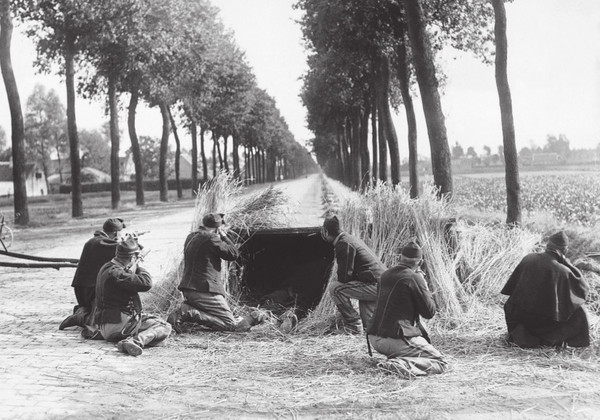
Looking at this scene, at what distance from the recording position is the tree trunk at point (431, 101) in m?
16.0

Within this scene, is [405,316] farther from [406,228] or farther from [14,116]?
[14,116]

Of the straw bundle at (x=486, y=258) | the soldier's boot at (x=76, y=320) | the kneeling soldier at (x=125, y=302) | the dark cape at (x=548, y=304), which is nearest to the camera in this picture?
the dark cape at (x=548, y=304)

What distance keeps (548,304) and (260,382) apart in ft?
11.4

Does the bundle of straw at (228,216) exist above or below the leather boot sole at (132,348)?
above

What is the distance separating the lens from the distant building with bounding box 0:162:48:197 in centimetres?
8676

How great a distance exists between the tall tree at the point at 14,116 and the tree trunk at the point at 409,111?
14816 millimetres

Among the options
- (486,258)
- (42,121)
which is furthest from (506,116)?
(42,121)

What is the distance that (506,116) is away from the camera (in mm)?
14906

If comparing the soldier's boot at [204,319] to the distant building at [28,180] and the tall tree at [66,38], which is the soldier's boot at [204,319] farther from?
the distant building at [28,180]

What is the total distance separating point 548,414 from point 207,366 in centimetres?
346

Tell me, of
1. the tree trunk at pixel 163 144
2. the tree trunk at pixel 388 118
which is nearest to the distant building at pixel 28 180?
the tree trunk at pixel 163 144

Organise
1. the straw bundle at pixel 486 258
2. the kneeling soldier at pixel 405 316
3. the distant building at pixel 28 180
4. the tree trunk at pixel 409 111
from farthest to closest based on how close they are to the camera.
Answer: the distant building at pixel 28 180, the tree trunk at pixel 409 111, the straw bundle at pixel 486 258, the kneeling soldier at pixel 405 316

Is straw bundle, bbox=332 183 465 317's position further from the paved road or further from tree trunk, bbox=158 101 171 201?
tree trunk, bbox=158 101 171 201

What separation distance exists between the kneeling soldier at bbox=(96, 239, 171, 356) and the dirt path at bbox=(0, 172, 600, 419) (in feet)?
0.63
